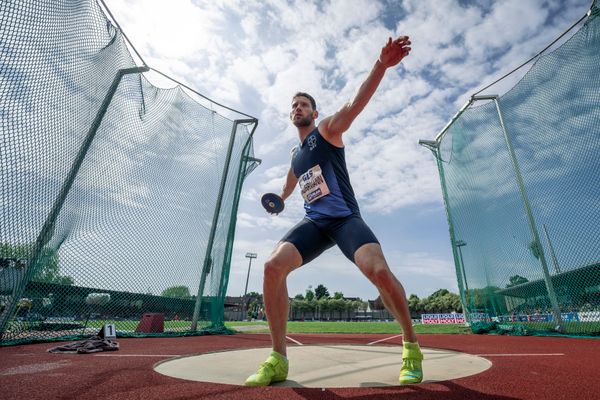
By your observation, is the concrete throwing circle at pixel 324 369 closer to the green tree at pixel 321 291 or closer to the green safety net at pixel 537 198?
the green safety net at pixel 537 198

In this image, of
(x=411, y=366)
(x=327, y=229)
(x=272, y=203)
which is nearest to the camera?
(x=411, y=366)

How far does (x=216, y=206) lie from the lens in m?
7.39

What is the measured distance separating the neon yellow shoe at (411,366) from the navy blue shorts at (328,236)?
26.5 inches

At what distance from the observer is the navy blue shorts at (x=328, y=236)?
228 centimetres

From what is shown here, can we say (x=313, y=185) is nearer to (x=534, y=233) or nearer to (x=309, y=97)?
(x=309, y=97)

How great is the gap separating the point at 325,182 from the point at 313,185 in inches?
4.8

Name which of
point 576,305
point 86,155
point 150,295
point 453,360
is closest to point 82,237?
point 86,155

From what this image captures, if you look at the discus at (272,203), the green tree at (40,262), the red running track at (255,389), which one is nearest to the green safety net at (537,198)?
the red running track at (255,389)

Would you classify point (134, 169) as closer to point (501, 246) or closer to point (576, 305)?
point (501, 246)

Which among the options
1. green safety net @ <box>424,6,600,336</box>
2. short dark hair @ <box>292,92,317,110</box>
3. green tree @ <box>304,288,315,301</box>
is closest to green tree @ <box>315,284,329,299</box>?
green tree @ <box>304,288,315,301</box>

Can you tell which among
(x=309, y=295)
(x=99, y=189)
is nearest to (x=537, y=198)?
(x=99, y=189)

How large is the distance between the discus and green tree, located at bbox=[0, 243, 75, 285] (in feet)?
9.84

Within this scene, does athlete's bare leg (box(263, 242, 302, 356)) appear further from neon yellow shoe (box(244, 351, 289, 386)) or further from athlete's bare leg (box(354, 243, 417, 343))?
athlete's bare leg (box(354, 243, 417, 343))

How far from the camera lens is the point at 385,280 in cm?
207
